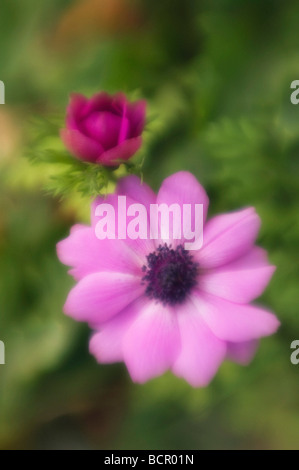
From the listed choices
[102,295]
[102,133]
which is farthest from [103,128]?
Result: [102,295]

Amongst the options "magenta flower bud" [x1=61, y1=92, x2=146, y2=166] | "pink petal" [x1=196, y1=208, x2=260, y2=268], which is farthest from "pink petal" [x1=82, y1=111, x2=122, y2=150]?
"pink petal" [x1=196, y1=208, x2=260, y2=268]

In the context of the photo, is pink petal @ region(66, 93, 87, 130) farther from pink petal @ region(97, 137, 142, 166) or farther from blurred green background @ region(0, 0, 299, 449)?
blurred green background @ region(0, 0, 299, 449)

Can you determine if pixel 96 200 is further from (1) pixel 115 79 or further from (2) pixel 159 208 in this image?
(1) pixel 115 79

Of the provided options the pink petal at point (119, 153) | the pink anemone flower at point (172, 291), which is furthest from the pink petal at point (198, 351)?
the pink petal at point (119, 153)

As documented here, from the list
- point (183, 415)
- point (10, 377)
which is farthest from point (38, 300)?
point (183, 415)

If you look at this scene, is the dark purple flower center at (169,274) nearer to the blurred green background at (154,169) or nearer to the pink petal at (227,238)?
the pink petal at (227,238)

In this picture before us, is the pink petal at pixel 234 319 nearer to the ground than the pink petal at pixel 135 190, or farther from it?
nearer to the ground
